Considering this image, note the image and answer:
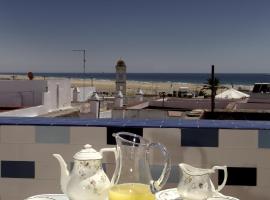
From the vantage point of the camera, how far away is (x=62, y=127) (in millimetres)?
2461

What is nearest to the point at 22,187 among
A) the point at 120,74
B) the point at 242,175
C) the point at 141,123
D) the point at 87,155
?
the point at 141,123

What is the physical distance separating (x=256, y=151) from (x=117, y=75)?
62.8 ft

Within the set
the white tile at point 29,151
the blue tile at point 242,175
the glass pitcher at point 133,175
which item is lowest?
the blue tile at point 242,175

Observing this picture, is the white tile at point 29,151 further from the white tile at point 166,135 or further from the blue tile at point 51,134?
the white tile at point 166,135

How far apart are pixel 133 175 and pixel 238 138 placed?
98 centimetres

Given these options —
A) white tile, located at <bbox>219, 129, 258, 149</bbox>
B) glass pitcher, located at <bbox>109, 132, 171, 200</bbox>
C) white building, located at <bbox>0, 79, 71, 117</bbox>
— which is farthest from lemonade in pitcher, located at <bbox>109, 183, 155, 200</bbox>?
white building, located at <bbox>0, 79, 71, 117</bbox>

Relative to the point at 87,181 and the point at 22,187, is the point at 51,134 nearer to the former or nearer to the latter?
the point at 22,187

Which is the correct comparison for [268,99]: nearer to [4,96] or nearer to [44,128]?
[4,96]

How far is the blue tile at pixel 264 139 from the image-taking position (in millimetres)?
2367

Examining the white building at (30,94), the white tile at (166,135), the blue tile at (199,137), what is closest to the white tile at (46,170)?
the white tile at (166,135)

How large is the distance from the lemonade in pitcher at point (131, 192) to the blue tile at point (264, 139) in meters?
1.00

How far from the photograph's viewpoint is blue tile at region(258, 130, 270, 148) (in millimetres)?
2367

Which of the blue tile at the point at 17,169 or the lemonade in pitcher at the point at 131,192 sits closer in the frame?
the lemonade in pitcher at the point at 131,192

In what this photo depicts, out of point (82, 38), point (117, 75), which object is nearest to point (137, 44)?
point (82, 38)
